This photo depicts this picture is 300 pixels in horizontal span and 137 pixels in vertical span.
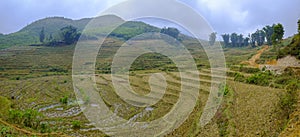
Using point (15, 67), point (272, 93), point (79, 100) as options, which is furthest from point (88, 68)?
point (272, 93)

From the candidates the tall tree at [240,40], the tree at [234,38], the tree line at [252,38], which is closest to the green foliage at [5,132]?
the tree line at [252,38]

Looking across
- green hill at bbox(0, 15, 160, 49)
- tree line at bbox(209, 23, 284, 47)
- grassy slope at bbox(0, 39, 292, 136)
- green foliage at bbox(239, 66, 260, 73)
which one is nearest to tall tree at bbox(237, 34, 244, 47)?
tree line at bbox(209, 23, 284, 47)

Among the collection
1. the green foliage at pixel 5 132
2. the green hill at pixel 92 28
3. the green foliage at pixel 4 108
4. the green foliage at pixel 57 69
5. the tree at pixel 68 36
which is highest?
the green hill at pixel 92 28

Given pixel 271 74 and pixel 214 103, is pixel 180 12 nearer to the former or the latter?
pixel 214 103

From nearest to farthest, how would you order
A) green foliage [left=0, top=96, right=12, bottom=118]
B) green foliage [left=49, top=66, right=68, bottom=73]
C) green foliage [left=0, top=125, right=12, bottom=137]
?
green foliage [left=0, top=125, right=12, bottom=137] < green foliage [left=0, top=96, right=12, bottom=118] < green foliage [left=49, top=66, right=68, bottom=73]

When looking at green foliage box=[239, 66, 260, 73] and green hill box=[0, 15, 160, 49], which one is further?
green hill box=[0, 15, 160, 49]

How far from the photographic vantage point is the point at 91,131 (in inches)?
428

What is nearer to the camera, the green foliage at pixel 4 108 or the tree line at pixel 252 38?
the green foliage at pixel 4 108

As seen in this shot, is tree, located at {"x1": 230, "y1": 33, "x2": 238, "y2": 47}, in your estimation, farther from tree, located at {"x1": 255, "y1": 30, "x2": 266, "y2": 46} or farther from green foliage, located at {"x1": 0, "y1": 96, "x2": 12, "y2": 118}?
green foliage, located at {"x1": 0, "y1": 96, "x2": 12, "y2": 118}

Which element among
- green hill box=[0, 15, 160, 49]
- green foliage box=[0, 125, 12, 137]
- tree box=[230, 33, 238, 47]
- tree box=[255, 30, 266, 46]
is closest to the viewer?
green foliage box=[0, 125, 12, 137]

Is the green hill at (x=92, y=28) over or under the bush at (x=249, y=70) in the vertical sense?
over

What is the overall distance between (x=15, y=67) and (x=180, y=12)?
32847mm

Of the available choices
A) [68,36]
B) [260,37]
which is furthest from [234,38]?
[68,36]

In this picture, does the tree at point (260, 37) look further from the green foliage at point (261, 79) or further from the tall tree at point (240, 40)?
the green foliage at point (261, 79)
